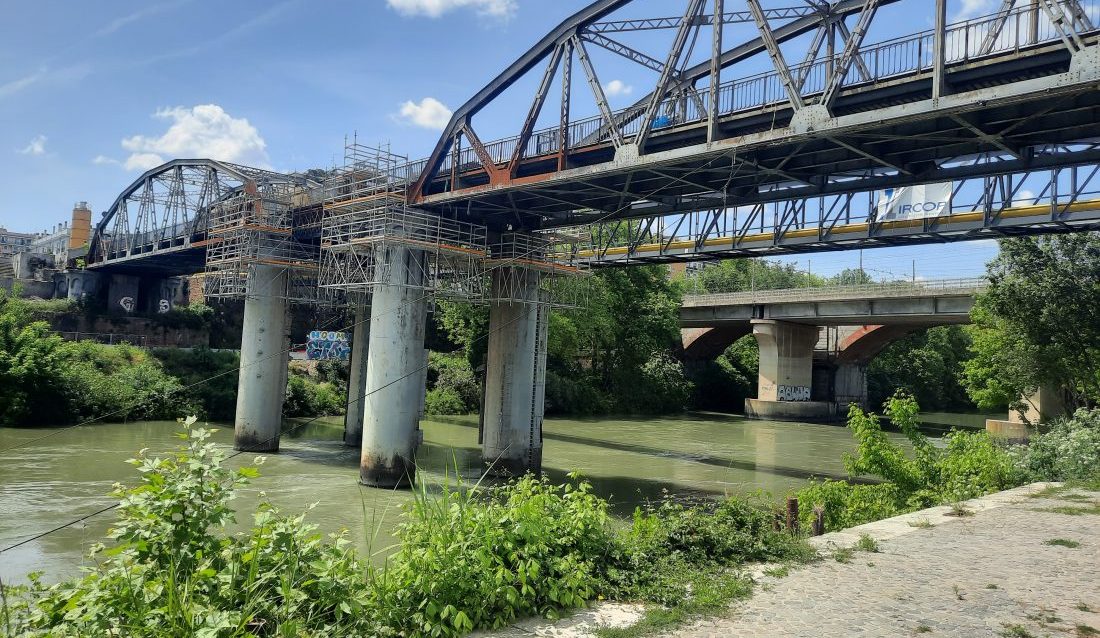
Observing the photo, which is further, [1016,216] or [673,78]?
[1016,216]

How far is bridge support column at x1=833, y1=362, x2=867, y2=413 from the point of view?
6512 cm

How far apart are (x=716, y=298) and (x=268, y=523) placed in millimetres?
55037

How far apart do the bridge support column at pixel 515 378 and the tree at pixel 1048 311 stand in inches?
713

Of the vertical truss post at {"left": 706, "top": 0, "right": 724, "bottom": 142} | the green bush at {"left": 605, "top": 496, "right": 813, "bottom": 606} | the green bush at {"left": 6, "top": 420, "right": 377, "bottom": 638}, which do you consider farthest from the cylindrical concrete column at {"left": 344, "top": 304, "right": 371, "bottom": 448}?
the green bush at {"left": 6, "top": 420, "right": 377, "bottom": 638}

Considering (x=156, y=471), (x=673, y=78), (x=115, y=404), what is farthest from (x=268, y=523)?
(x=115, y=404)

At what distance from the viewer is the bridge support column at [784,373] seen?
5750 cm

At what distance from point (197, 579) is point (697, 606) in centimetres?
458

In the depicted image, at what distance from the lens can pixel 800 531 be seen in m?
12.1

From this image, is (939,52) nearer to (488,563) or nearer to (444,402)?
(488,563)

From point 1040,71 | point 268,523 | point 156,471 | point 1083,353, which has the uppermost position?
point 1040,71

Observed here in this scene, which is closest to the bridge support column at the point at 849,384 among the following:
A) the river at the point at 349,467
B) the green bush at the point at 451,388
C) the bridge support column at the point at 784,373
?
the bridge support column at the point at 784,373

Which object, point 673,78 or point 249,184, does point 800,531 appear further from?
point 249,184

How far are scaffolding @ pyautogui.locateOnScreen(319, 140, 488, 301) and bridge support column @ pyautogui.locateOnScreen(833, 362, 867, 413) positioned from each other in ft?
156

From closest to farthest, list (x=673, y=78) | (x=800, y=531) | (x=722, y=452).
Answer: (x=800, y=531) < (x=673, y=78) < (x=722, y=452)
